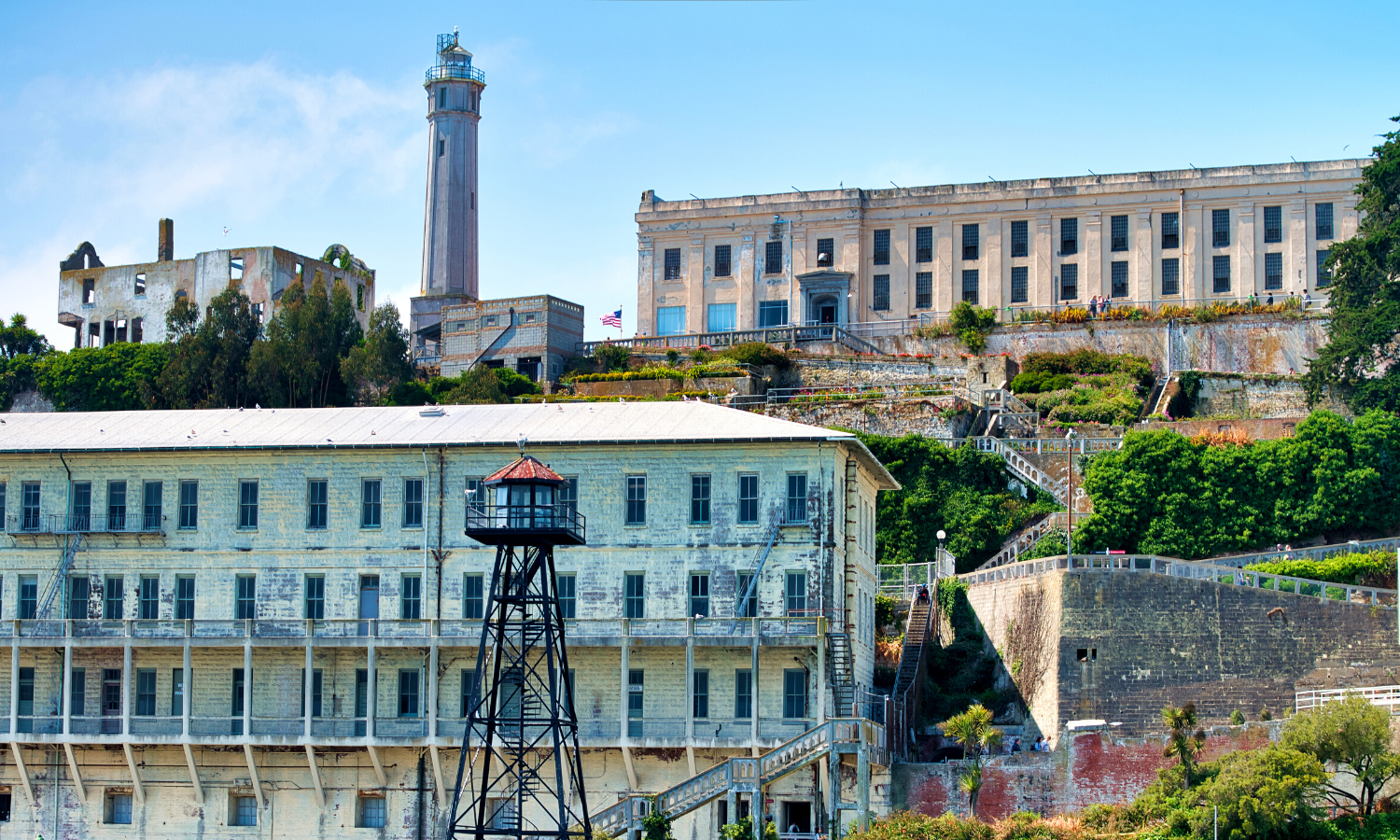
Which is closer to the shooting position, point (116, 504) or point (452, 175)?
point (116, 504)

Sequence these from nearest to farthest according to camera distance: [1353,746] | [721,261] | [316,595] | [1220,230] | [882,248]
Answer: [1353,746]
[316,595]
[1220,230]
[882,248]
[721,261]

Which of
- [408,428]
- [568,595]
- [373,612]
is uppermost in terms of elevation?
[408,428]

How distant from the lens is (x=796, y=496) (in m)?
50.5

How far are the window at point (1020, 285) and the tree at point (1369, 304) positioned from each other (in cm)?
1854

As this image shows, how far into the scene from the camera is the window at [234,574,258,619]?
172 feet

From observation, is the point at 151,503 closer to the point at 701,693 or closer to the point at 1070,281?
the point at 701,693

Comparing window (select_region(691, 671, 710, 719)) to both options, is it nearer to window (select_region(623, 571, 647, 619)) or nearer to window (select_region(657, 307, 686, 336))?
window (select_region(623, 571, 647, 619))

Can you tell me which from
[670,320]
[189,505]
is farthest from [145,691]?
[670,320]

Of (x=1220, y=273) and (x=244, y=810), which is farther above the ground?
(x=1220, y=273)

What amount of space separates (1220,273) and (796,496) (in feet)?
140

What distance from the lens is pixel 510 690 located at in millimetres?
50469

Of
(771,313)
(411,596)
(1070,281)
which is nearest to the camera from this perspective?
(411,596)

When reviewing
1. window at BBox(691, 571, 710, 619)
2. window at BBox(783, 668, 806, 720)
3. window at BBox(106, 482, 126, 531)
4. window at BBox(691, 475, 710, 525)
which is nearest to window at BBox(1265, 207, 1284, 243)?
window at BBox(691, 475, 710, 525)

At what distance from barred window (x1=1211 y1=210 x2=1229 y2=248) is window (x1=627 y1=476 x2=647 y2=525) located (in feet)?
146
